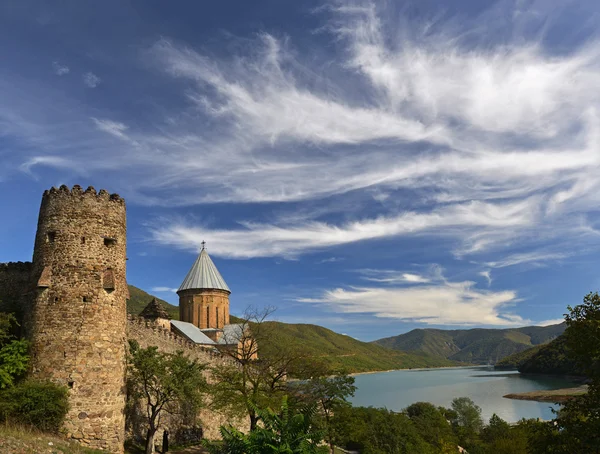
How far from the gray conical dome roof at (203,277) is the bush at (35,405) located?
31.0 m

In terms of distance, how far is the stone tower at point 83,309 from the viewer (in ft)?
41.7

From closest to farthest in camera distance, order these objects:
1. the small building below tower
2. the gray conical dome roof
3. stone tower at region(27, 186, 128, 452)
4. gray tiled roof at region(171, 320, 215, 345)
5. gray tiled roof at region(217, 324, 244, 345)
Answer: stone tower at region(27, 186, 128, 452)
gray tiled roof at region(171, 320, 215, 345)
gray tiled roof at region(217, 324, 244, 345)
the small building below tower
the gray conical dome roof

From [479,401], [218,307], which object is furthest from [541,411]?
[218,307]

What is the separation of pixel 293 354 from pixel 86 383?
411 inches

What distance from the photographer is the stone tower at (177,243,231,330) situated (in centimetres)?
4269

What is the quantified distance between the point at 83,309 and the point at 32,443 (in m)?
3.79

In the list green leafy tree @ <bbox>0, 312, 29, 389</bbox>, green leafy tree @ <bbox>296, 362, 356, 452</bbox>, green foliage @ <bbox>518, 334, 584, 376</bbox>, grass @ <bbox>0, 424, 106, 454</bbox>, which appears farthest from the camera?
green foliage @ <bbox>518, 334, 584, 376</bbox>

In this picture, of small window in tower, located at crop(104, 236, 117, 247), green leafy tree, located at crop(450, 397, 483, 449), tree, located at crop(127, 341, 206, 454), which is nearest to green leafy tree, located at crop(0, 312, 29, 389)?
tree, located at crop(127, 341, 206, 454)

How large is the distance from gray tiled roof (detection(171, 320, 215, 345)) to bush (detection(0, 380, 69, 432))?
2547 centimetres

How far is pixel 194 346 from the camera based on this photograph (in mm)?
24141

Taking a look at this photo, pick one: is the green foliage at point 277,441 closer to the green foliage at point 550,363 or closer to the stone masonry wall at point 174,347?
the stone masonry wall at point 174,347

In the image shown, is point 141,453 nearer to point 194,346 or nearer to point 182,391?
point 182,391

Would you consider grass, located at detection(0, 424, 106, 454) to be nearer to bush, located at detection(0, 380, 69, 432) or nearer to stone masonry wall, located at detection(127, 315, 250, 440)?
bush, located at detection(0, 380, 69, 432)

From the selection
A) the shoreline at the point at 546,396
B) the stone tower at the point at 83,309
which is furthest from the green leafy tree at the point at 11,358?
the shoreline at the point at 546,396
